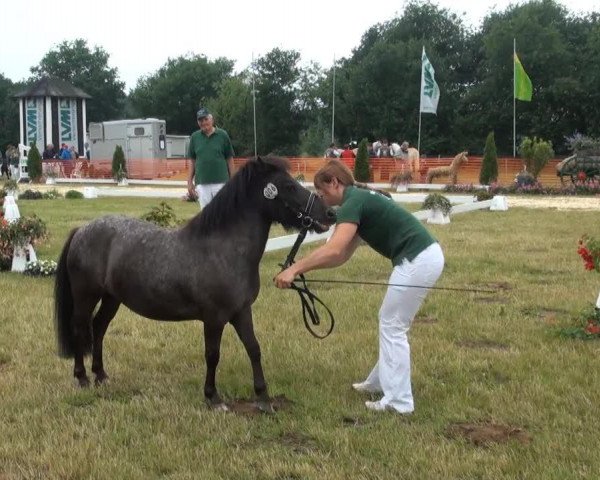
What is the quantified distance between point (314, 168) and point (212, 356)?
28.7m

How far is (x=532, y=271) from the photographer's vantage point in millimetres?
9359

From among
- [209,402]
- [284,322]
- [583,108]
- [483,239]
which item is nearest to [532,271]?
[483,239]

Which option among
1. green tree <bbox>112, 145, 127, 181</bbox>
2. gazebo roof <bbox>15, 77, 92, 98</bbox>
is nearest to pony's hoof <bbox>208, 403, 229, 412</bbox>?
green tree <bbox>112, 145, 127, 181</bbox>

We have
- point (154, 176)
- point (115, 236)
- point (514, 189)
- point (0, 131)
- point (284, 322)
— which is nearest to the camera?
point (115, 236)

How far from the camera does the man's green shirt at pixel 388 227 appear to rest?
4375 mm

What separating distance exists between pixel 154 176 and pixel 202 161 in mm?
30519

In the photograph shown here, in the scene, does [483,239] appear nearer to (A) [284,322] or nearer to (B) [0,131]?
(A) [284,322]

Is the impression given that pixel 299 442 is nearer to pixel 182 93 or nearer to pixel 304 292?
pixel 304 292

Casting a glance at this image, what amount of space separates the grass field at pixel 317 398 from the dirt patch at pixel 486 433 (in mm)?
30

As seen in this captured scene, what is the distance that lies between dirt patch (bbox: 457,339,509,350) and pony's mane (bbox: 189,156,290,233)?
2473mm

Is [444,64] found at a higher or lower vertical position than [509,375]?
higher

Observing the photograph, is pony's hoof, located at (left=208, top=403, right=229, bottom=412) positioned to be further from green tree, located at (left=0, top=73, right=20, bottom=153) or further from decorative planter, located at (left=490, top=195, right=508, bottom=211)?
green tree, located at (left=0, top=73, right=20, bottom=153)

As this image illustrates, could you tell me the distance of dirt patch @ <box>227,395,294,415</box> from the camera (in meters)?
4.49

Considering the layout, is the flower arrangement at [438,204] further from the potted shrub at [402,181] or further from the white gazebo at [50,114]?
the white gazebo at [50,114]
